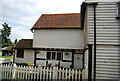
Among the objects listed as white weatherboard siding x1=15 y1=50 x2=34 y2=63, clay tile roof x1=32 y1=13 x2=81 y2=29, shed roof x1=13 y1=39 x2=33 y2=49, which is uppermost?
clay tile roof x1=32 y1=13 x2=81 y2=29

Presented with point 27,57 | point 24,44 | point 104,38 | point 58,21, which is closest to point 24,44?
point 24,44

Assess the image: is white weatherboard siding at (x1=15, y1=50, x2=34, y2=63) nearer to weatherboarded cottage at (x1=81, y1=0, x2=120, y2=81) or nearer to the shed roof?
the shed roof

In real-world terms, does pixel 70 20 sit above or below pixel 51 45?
above

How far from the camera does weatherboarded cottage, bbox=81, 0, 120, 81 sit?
6.27 metres

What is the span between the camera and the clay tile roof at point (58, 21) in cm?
1515

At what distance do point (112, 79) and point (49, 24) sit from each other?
11.3m

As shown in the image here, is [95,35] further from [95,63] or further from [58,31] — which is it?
[58,31]

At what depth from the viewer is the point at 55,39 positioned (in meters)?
15.1

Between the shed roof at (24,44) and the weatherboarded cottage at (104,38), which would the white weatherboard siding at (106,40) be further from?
the shed roof at (24,44)

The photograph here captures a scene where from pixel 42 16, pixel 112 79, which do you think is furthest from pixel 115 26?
pixel 42 16

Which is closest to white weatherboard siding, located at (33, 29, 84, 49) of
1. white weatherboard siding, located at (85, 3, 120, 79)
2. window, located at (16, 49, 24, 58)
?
window, located at (16, 49, 24, 58)

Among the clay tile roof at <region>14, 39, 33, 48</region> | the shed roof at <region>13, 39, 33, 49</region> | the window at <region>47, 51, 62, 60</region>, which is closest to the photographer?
the window at <region>47, 51, 62, 60</region>

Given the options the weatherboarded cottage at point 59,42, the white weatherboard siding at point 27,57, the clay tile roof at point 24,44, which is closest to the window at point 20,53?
the white weatherboard siding at point 27,57

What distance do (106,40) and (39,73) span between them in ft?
14.0
